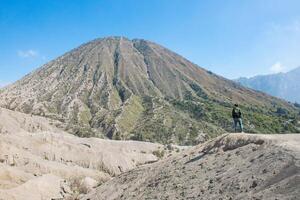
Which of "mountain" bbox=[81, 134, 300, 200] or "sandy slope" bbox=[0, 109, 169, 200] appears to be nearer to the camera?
"mountain" bbox=[81, 134, 300, 200]

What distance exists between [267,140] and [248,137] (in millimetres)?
2295

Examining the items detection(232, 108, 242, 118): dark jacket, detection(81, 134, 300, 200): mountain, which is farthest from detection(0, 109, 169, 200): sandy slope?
detection(232, 108, 242, 118): dark jacket

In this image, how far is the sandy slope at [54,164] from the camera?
46.1m

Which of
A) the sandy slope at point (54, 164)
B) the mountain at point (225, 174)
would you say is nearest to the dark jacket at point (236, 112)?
the mountain at point (225, 174)

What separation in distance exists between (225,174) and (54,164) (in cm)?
4206

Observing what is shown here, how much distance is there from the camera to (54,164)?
61.7m

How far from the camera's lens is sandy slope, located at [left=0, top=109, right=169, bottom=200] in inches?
1816

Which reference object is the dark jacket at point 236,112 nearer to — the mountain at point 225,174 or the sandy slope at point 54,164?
the mountain at point 225,174

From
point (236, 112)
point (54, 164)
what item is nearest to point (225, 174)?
point (236, 112)

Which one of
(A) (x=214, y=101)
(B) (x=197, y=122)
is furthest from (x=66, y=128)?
(A) (x=214, y=101)

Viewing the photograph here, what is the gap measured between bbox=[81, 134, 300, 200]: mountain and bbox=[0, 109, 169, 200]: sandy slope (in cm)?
1225

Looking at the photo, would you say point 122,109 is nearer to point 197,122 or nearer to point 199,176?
point 197,122

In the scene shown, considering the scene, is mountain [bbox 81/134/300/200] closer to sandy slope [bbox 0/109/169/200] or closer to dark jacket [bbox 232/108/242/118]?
dark jacket [bbox 232/108/242/118]

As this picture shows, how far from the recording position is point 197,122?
490ft
